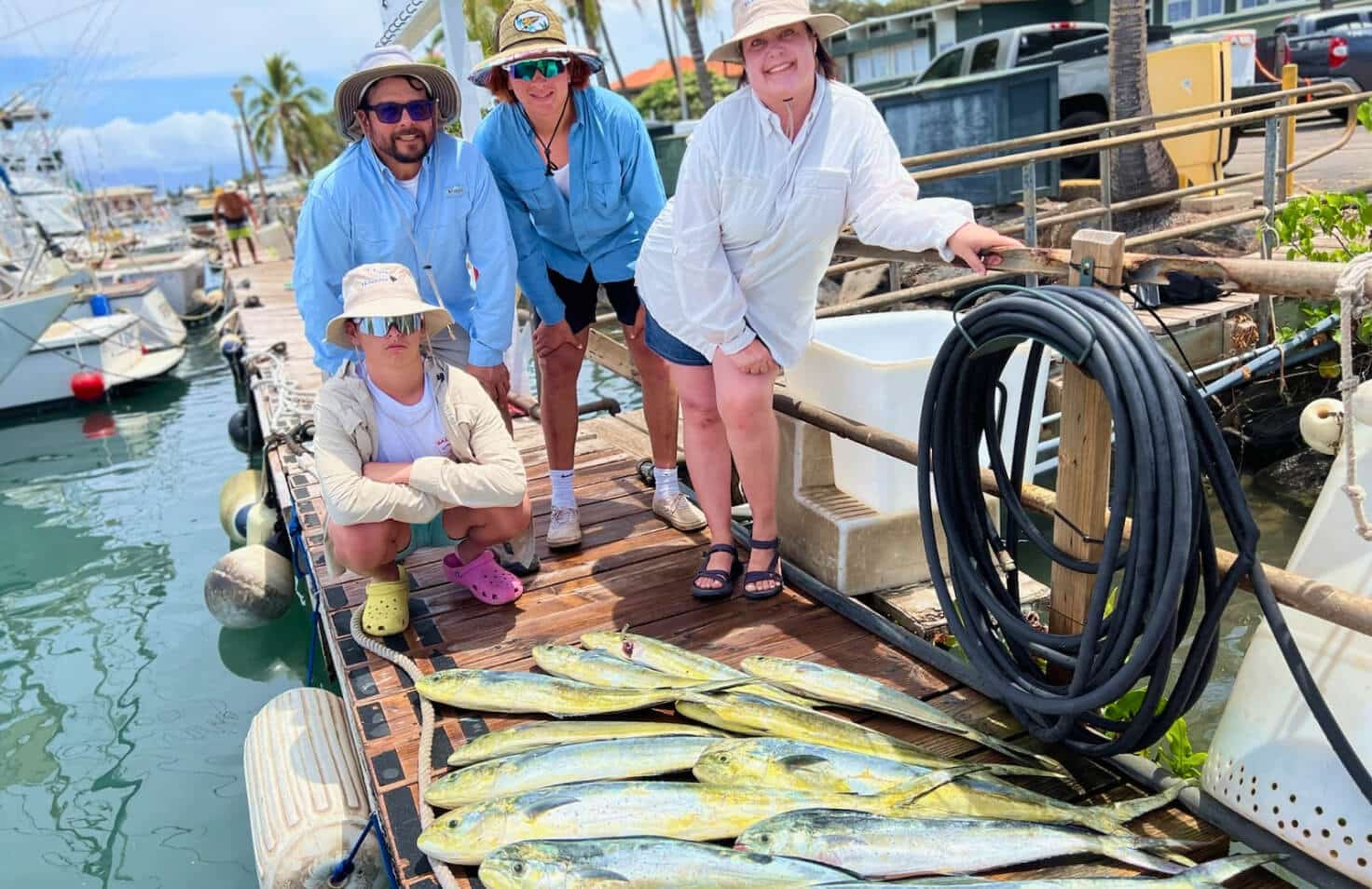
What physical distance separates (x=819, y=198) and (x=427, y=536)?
181cm

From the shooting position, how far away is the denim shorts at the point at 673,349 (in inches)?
137

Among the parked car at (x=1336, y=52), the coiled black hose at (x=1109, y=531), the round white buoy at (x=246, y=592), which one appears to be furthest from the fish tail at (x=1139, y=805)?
the parked car at (x=1336, y=52)

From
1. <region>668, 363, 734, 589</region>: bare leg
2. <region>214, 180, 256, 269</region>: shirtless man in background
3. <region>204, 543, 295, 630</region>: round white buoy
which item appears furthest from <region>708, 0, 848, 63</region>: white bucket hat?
<region>214, 180, 256, 269</region>: shirtless man in background

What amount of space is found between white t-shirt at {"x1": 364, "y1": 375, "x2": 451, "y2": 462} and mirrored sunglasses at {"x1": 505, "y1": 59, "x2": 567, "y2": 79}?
116 centimetres

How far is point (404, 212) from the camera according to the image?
11.9 feet

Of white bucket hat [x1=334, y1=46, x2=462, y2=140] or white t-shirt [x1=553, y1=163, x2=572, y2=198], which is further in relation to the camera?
white t-shirt [x1=553, y1=163, x2=572, y2=198]

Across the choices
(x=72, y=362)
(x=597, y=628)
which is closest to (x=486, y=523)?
(x=597, y=628)

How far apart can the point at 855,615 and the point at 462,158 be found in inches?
85.0

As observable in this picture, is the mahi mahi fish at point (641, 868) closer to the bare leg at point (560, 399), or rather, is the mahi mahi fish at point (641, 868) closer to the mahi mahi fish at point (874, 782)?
the mahi mahi fish at point (874, 782)

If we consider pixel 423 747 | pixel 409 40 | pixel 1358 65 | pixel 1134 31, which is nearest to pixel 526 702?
pixel 423 747

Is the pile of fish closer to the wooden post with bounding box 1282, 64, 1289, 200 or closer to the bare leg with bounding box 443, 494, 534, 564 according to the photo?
the bare leg with bounding box 443, 494, 534, 564

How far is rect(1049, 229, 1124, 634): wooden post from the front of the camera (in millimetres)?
2385

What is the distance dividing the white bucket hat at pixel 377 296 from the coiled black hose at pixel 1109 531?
5.46 feet

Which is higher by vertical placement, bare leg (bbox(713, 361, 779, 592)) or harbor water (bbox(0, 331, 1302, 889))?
bare leg (bbox(713, 361, 779, 592))
